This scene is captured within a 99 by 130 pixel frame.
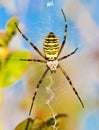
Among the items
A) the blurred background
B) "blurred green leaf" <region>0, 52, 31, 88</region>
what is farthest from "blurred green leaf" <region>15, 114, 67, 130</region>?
"blurred green leaf" <region>0, 52, 31, 88</region>

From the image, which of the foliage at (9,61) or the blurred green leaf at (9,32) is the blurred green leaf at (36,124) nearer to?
the foliage at (9,61)

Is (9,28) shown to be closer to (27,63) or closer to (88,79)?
(27,63)

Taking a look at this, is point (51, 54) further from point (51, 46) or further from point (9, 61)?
point (9, 61)

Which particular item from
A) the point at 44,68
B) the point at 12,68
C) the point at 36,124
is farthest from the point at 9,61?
the point at 36,124

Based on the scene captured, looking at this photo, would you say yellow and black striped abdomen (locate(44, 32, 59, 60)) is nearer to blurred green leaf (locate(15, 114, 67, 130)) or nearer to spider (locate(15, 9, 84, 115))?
spider (locate(15, 9, 84, 115))

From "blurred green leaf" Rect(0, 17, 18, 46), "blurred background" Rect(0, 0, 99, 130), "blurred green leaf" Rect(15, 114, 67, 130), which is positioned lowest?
"blurred green leaf" Rect(15, 114, 67, 130)

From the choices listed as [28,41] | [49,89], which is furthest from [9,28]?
[49,89]

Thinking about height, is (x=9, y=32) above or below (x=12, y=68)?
above

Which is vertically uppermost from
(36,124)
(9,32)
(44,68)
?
(9,32)
